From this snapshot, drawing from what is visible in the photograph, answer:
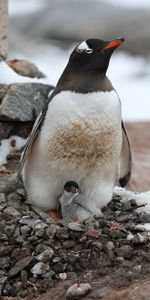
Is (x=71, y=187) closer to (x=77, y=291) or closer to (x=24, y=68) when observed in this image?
(x=77, y=291)

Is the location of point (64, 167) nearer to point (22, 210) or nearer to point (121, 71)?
point (22, 210)

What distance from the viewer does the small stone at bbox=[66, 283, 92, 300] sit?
318cm

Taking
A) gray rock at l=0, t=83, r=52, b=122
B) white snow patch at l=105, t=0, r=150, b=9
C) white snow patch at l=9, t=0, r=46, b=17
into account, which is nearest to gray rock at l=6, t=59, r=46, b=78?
gray rock at l=0, t=83, r=52, b=122

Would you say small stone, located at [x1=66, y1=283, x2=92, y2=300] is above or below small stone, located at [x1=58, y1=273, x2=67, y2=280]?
above

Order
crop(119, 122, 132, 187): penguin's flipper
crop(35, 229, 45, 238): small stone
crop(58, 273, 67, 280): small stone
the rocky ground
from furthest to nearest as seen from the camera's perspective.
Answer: crop(119, 122, 132, 187): penguin's flipper → crop(35, 229, 45, 238): small stone → crop(58, 273, 67, 280): small stone → the rocky ground

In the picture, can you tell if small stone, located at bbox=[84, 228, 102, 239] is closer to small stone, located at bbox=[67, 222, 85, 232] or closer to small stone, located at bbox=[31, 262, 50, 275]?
small stone, located at bbox=[67, 222, 85, 232]

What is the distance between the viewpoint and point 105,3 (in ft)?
52.7

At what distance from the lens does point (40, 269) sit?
11.2 ft

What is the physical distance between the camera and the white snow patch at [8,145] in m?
4.94

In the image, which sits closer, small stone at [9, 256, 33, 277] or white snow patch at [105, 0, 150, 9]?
small stone at [9, 256, 33, 277]

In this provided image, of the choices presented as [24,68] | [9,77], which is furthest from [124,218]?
[24,68]

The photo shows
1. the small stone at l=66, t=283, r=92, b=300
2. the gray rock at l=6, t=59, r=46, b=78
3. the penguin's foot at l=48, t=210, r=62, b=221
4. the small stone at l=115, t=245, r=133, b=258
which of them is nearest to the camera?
the small stone at l=66, t=283, r=92, b=300

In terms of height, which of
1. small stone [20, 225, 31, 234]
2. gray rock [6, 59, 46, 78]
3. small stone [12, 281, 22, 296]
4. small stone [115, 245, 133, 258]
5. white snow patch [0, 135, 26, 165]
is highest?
gray rock [6, 59, 46, 78]

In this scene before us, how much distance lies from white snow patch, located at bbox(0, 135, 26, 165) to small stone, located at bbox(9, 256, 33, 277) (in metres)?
1.50
